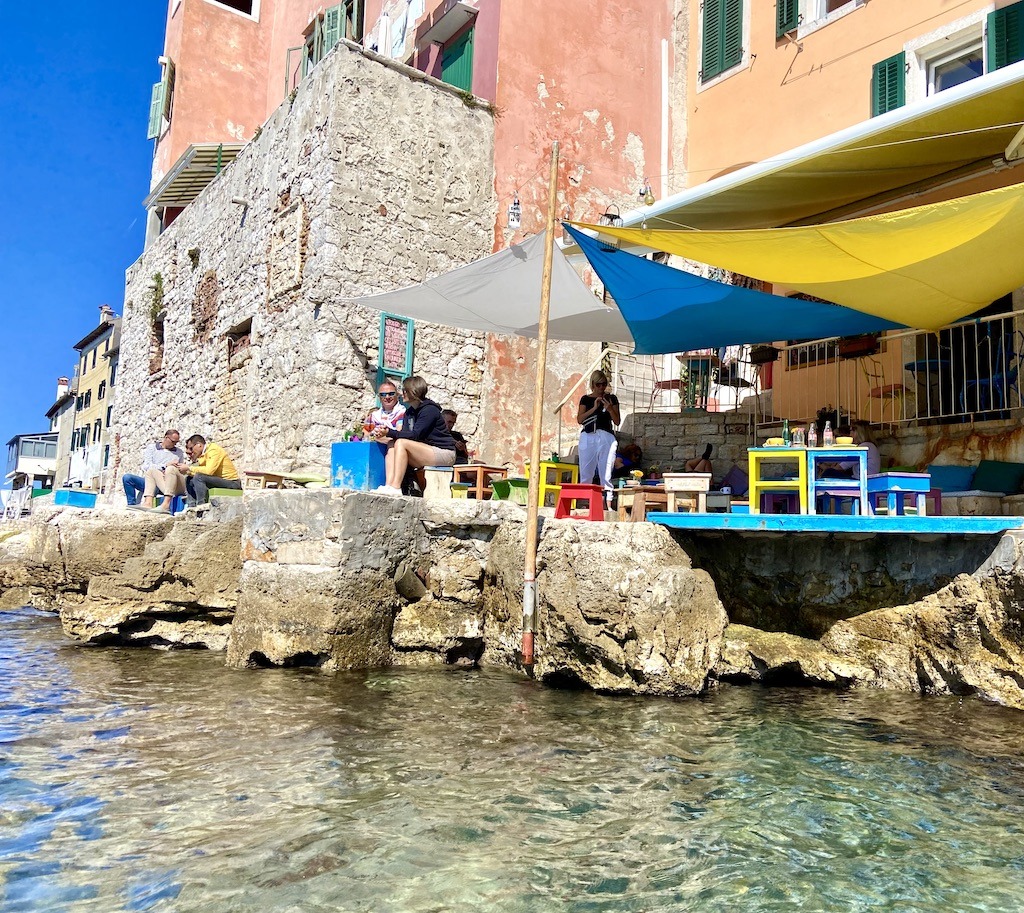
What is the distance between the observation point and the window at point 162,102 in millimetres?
15349

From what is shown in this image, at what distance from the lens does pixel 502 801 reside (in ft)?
10.3

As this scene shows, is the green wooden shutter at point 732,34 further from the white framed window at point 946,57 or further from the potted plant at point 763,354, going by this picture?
the potted plant at point 763,354

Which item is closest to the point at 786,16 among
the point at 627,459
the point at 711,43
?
the point at 711,43

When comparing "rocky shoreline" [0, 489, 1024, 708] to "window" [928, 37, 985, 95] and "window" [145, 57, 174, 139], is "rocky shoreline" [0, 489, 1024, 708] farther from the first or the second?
"window" [145, 57, 174, 139]

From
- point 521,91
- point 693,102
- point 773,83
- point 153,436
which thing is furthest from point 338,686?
point 153,436

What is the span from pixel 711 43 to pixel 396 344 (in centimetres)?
579

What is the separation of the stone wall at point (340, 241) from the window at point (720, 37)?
10.1 feet

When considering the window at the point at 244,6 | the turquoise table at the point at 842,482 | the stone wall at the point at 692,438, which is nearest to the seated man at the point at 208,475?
the stone wall at the point at 692,438

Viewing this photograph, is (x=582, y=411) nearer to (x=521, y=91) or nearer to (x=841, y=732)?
(x=841, y=732)

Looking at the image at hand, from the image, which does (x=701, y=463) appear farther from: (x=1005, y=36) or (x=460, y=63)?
(x=460, y=63)

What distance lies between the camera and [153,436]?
14000 millimetres

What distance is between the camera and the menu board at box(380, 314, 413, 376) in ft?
29.1

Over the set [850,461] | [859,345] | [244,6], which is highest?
[244,6]

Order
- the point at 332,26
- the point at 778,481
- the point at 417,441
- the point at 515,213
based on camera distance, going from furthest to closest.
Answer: the point at 332,26
the point at 515,213
the point at 417,441
the point at 778,481
